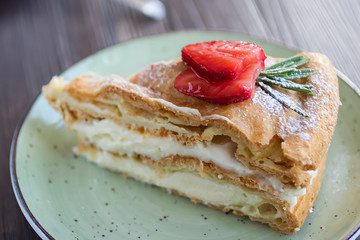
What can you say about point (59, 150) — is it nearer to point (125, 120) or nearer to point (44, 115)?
point (44, 115)

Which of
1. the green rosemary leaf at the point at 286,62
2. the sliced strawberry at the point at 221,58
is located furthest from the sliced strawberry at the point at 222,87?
the green rosemary leaf at the point at 286,62

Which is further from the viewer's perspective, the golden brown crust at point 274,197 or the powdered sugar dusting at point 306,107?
the golden brown crust at point 274,197

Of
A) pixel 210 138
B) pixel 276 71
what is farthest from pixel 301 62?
pixel 210 138

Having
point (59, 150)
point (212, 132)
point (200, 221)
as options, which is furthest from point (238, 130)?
point (59, 150)

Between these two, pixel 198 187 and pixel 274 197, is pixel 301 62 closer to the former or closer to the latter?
pixel 274 197

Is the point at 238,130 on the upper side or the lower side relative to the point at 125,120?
upper

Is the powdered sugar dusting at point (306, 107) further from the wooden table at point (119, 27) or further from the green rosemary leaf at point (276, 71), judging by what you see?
the wooden table at point (119, 27)

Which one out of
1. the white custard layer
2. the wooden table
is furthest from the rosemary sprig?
the wooden table
